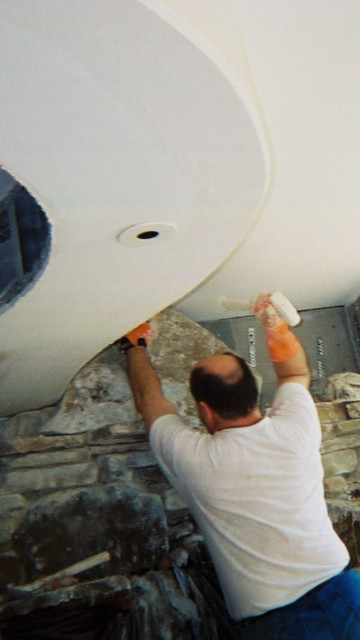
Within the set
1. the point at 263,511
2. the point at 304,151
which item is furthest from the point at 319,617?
the point at 304,151

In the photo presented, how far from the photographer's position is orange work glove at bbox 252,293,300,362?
2.11 meters

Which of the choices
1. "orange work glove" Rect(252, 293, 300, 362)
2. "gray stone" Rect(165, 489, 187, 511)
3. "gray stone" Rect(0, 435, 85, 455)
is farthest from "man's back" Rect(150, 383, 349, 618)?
"gray stone" Rect(0, 435, 85, 455)

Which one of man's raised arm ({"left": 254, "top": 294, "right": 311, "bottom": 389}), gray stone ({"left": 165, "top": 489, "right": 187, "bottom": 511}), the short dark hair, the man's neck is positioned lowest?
gray stone ({"left": 165, "top": 489, "right": 187, "bottom": 511})

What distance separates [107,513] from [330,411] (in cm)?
128

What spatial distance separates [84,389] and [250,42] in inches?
64.7

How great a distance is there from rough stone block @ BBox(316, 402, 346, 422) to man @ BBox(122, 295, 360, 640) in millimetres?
791

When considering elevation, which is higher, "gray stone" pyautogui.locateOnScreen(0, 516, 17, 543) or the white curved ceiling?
the white curved ceiling

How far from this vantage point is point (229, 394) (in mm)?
1803

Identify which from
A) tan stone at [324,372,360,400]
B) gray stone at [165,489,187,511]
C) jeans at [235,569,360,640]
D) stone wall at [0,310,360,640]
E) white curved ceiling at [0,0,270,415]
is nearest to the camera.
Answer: white curved ceiling at [0,0,270,415]

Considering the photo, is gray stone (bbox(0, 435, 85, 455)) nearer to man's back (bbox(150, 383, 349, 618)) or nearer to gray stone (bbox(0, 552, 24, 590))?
gray stone (bbox(0, 552, 24, 590))

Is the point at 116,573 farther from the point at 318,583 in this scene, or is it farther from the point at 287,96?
the point at 287,96

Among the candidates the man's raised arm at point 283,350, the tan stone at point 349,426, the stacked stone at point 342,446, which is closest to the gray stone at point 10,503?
the man's raised arm at point 283,350

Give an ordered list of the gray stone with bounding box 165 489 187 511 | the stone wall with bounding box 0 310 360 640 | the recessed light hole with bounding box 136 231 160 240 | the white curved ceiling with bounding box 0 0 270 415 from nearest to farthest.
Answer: the white curved ceiling with bounding box 0 0 270 415
the recessed light hole with bounding box 136 231 160 240
the stone wall with bounding box 0 310 360 640
the gray stone with bounding box 165 489 187 511

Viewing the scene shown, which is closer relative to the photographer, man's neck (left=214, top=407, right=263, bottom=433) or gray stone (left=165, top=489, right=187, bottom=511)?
man's neck (left=214, top=407, right=263, bottom=433)
